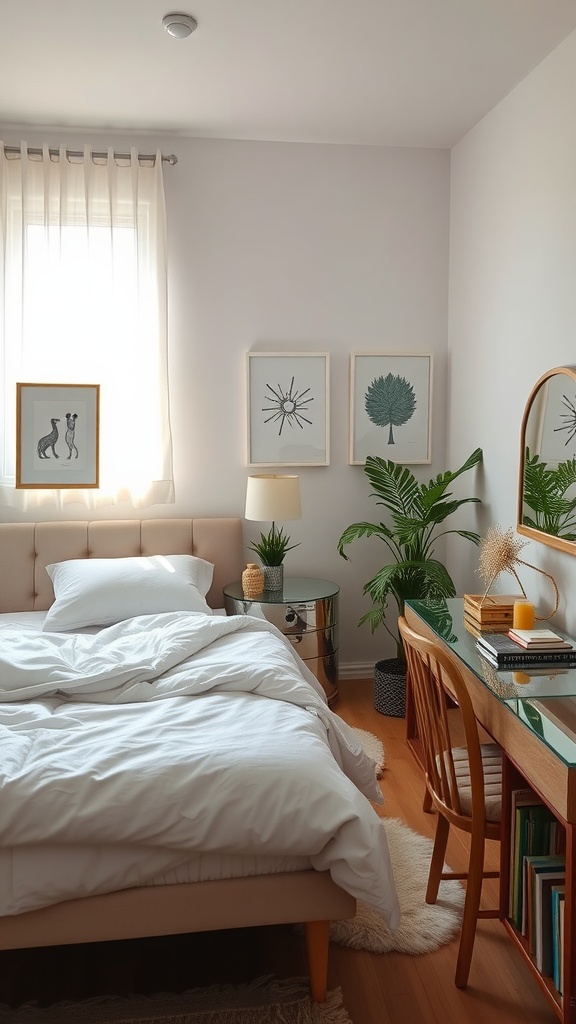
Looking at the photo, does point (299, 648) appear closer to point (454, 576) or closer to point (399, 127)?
point (454, 576)

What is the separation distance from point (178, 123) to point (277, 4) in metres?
1.25

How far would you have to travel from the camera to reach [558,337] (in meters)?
2.90

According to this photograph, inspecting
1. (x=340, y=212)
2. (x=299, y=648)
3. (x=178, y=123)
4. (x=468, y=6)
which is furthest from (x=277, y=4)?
(x=299, y=648)

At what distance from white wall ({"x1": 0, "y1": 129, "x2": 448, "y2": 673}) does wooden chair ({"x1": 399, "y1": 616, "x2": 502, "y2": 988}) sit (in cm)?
202

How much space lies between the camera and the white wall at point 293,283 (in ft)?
13.1

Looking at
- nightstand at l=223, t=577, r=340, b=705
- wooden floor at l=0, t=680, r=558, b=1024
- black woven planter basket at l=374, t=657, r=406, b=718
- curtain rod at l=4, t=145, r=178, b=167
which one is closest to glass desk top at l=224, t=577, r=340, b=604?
nightstand at l=223, t=577, r=340, b=705

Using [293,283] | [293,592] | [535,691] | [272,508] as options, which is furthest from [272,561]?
[535,691]

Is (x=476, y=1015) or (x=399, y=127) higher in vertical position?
(x=399, y=127)

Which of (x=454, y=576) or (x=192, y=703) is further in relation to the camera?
(x=454, y=576)

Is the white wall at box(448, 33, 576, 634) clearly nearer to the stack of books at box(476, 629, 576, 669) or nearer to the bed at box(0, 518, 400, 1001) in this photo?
the stack of books at box(476, 629, 576, 669)

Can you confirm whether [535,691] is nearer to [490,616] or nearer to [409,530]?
[490,616]

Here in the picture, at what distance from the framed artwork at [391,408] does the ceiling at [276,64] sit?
1.09 m

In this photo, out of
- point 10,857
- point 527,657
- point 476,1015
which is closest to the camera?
point 10,857

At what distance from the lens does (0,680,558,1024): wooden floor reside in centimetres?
193
